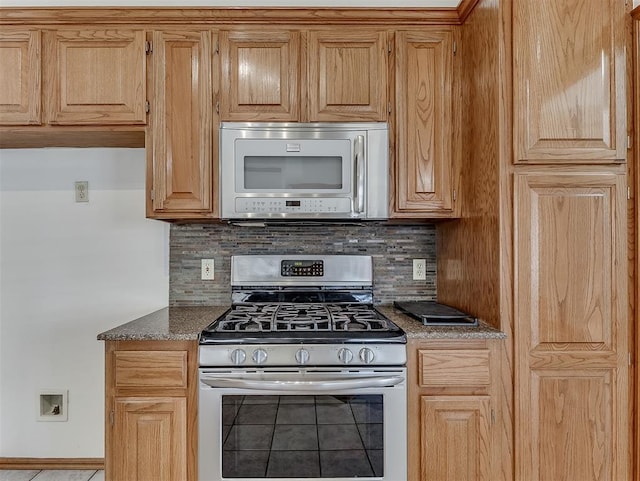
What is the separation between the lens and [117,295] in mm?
2230

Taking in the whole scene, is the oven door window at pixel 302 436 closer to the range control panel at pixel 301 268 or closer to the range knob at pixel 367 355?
the range knob at pixel 367 355

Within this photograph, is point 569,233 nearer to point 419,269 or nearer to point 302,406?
point 419,269

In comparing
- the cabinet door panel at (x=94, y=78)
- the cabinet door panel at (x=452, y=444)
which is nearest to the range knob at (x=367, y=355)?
the cabinet door panel at (x=452, y=444)

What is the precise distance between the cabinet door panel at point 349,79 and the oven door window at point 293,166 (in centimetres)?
16

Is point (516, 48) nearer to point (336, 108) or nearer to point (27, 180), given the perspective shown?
point (336, 108)

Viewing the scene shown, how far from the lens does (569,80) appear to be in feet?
5.04

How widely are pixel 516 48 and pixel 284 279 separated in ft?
4.84

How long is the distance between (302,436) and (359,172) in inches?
44.2

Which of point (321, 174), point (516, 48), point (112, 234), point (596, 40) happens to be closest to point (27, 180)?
point (112, 234)

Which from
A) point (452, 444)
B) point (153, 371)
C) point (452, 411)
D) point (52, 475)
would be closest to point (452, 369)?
point (452, 411)

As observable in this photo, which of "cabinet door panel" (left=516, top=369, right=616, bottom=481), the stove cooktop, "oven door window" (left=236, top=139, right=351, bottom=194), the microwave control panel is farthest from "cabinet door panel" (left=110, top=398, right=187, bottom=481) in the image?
"cabinet door panel" (left=516, top=369, right=616, bottom=481)

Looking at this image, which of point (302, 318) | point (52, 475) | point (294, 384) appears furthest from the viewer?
point (52, 475)

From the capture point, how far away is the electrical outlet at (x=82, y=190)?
2.21 meters

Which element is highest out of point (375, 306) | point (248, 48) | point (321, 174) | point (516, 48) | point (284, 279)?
point (248, 48)
